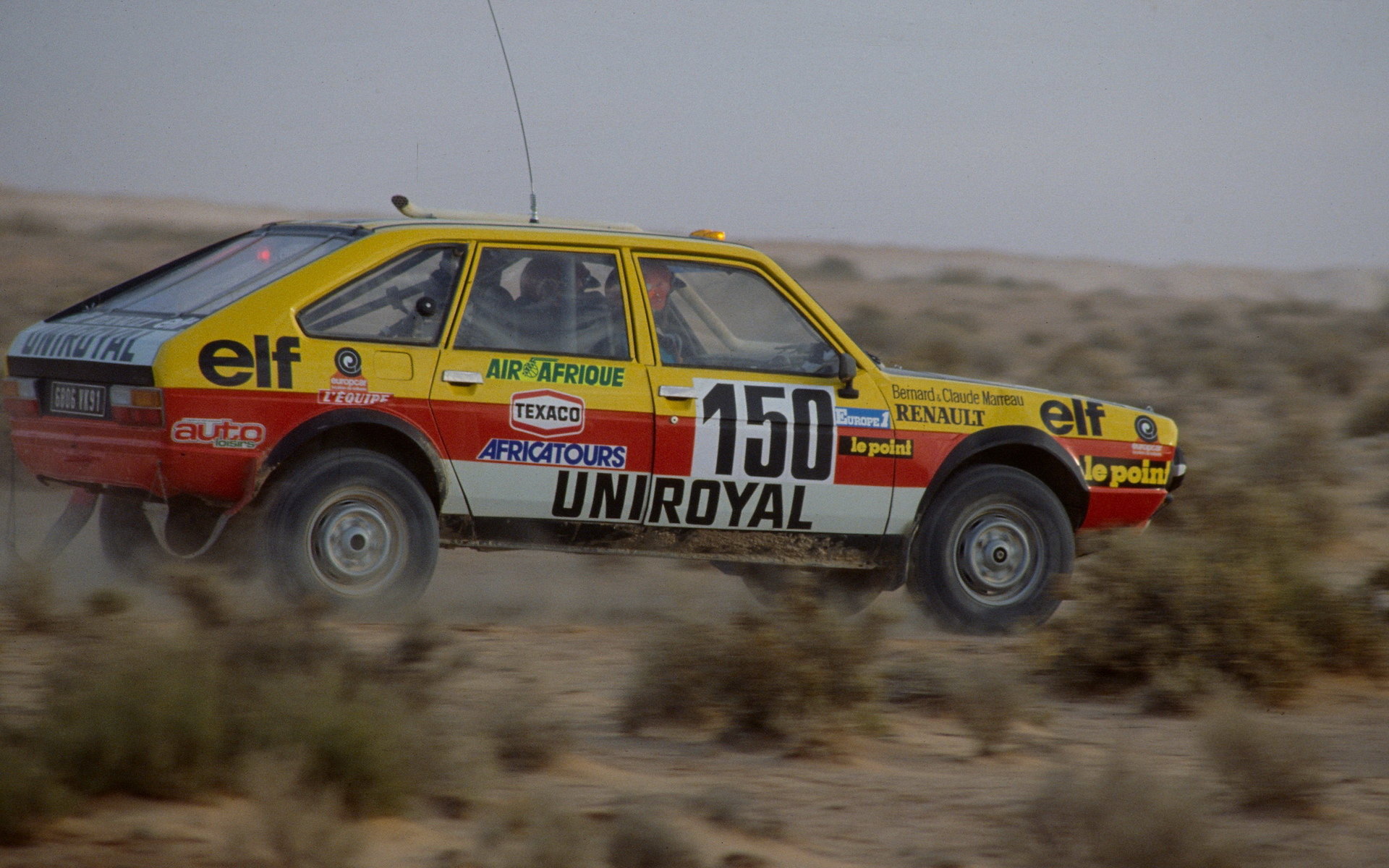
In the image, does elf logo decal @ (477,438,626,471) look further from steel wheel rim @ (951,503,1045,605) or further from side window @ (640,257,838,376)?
steel wheel rim @ (951,503,1045,605)

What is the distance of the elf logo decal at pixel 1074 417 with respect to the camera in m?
6.93

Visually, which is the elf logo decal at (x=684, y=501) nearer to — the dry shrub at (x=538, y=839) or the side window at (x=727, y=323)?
the side window at (x=727, y=323)

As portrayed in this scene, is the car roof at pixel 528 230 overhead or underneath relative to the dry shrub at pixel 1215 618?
overhead

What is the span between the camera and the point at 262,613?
4453 millimetres

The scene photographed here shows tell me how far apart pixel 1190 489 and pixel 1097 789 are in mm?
5624

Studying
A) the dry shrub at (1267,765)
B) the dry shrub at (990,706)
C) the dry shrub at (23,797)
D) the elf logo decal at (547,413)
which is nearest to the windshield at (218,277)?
the elf logo decal at (547,413)

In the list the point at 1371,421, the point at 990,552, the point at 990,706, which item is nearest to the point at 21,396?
the point at 990,706

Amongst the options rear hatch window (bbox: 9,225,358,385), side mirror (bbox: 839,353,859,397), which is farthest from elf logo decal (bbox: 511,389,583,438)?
side mirror (bbox: 839,353,859,397)

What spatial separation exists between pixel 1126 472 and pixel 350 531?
363 cm

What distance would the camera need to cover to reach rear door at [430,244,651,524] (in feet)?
19.7

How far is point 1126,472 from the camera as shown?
23.2 feet

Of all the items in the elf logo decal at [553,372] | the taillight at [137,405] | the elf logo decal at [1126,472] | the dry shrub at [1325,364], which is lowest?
the elf logo decal at [1126,472]

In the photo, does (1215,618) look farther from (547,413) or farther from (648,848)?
(648,848)

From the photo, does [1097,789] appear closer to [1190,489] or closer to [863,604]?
[863,604]
